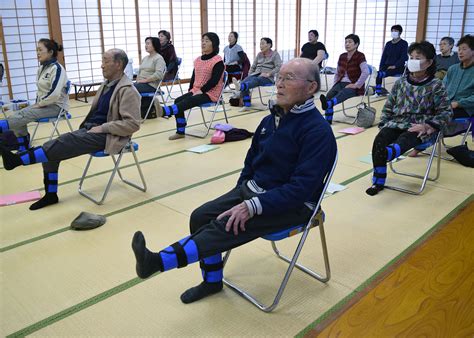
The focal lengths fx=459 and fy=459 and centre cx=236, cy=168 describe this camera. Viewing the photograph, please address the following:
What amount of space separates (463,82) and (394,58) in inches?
163

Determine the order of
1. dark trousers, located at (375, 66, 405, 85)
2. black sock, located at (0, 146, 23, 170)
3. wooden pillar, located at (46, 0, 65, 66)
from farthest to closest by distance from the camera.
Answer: dark trousers, located at (375, 66, 405, 85), wooden pillar, located at (46, 0, 65, 66), black sock, located at (0, 146, 23, 170)

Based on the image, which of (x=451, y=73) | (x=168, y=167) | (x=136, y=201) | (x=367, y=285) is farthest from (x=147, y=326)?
(x=451, y=73)

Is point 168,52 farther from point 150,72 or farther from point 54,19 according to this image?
point 54,19

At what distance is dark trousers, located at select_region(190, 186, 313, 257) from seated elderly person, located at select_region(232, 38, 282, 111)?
5.23 metres

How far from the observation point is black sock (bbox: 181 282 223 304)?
2.36 m

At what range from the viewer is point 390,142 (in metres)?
3.83

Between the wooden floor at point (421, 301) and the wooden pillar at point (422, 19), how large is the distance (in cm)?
865

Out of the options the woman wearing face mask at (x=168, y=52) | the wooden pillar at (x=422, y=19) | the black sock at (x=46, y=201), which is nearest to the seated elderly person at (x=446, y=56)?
the wooden pillar at (x=422, y=19)

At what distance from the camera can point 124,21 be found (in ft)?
29.7

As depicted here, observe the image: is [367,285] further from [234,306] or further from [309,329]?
[234,306]

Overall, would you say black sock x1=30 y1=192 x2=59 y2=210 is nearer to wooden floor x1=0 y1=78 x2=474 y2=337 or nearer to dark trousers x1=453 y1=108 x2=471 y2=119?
wooden floor x1=0 y1=78 x2=474 y2=337

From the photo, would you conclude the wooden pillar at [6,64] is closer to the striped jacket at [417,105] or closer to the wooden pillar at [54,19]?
the wooden pillar at [54,19]

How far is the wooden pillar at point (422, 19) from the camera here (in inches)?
403

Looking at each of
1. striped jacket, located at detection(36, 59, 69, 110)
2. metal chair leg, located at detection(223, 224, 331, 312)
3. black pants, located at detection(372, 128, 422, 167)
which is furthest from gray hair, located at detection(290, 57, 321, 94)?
striped jacket, located at detection(36, 59, 69, 110)
